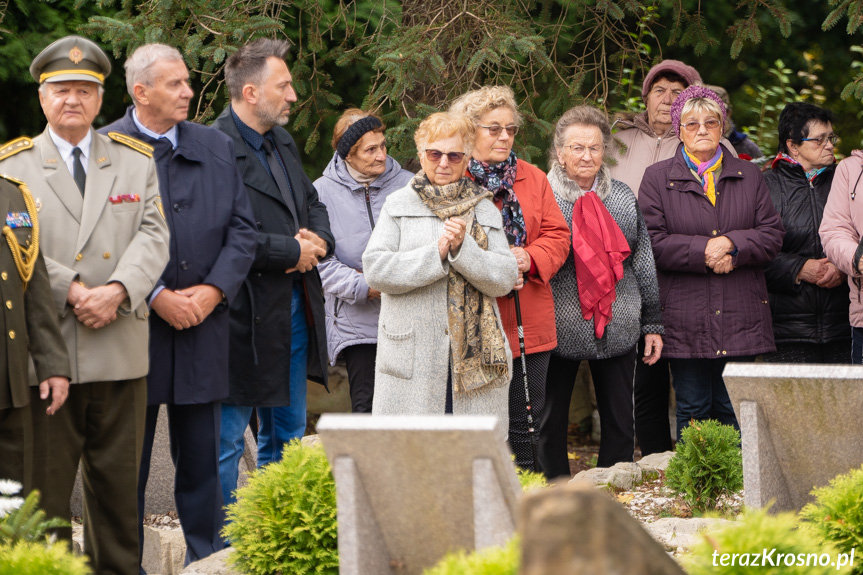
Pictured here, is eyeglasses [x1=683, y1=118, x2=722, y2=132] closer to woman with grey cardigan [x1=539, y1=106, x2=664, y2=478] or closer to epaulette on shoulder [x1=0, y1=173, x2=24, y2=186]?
woman with grey cardigan [x1=539, y1=106, x2=664, y2=478]

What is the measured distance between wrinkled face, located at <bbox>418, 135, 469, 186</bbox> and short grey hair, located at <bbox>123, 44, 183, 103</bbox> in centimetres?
117

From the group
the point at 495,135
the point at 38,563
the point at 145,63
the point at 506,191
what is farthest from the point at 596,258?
the point at 38,563

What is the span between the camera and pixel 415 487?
10.2 ft

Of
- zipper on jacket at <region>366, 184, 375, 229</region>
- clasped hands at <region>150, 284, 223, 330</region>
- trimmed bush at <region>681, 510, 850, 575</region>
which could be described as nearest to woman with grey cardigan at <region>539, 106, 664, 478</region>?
zipper on jacket at <region>366, 184, 375, 229</region>

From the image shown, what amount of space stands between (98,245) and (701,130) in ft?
11.3

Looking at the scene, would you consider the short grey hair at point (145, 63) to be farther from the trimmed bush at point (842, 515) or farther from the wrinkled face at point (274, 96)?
the trimmed bush at point (842, 515)

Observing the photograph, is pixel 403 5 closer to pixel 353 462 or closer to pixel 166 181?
pixel 166 181

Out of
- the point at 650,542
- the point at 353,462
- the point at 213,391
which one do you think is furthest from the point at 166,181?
the point at 650,542

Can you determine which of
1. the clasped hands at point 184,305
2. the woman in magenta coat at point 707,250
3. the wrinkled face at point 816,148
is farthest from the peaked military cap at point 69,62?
the wrinkled face at point 816,148

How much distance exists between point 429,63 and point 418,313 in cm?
234

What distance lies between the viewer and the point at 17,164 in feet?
13.4

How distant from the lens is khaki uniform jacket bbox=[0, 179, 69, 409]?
3736 millimetres

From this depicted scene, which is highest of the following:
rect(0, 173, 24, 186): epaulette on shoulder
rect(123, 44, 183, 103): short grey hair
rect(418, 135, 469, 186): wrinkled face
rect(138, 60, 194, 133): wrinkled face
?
rect(123, 44, 183, 103): short grey hair

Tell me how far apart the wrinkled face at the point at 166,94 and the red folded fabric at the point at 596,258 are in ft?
7.24
